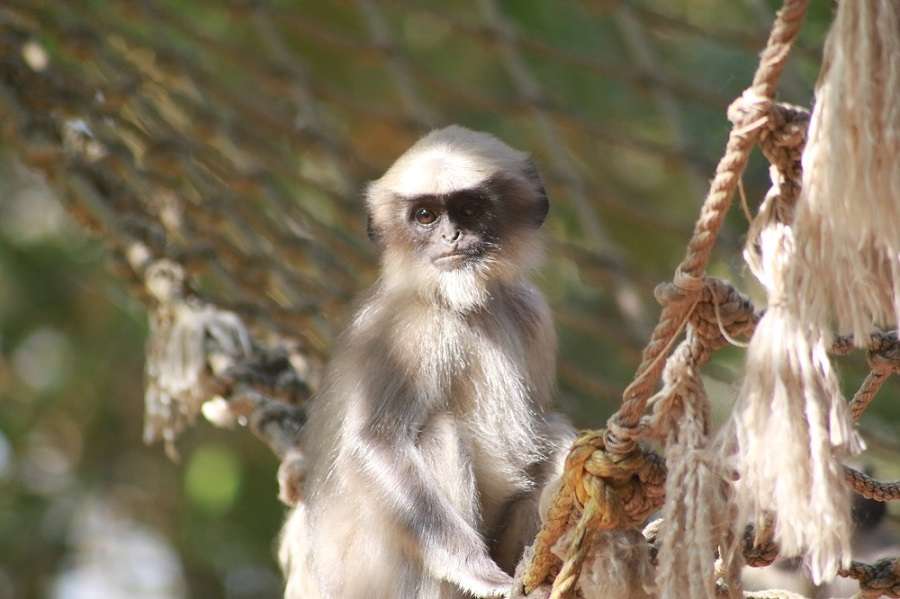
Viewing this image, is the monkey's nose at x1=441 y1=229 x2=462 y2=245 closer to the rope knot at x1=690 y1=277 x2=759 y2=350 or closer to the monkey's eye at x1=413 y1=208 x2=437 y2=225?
the monkey's eye at x1=413 y1=208 x2=437 y2=225

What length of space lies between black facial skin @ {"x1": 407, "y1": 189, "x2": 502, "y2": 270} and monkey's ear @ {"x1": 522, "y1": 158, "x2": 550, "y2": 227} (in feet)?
0.49

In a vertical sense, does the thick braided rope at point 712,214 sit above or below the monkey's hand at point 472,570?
above

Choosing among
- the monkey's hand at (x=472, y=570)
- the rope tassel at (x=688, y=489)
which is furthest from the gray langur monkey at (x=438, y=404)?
the rope tassel at (x=688, y=489)

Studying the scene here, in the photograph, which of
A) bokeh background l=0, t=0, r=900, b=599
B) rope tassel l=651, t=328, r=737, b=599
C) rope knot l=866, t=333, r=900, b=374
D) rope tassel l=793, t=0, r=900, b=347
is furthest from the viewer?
bokeh background l=0, t=0, r=900, b=599

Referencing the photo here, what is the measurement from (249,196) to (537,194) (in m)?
1.94

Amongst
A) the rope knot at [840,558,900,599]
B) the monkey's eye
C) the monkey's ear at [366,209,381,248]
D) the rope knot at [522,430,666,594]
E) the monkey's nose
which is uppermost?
the monkey's eye

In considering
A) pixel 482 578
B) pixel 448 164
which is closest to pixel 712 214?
pixel 482 578

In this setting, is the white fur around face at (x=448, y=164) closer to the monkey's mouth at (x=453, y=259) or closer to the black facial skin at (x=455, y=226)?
the black facial skin at (x=455, y=226)

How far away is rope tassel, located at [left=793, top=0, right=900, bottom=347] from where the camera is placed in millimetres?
1443

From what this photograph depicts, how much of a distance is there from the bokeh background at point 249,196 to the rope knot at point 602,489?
30cm

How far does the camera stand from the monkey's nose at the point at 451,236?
286 cm

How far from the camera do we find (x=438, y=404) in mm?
2760

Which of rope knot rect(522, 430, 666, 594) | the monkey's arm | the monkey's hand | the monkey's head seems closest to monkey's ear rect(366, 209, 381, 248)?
the monkey's head

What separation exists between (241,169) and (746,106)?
331cm
